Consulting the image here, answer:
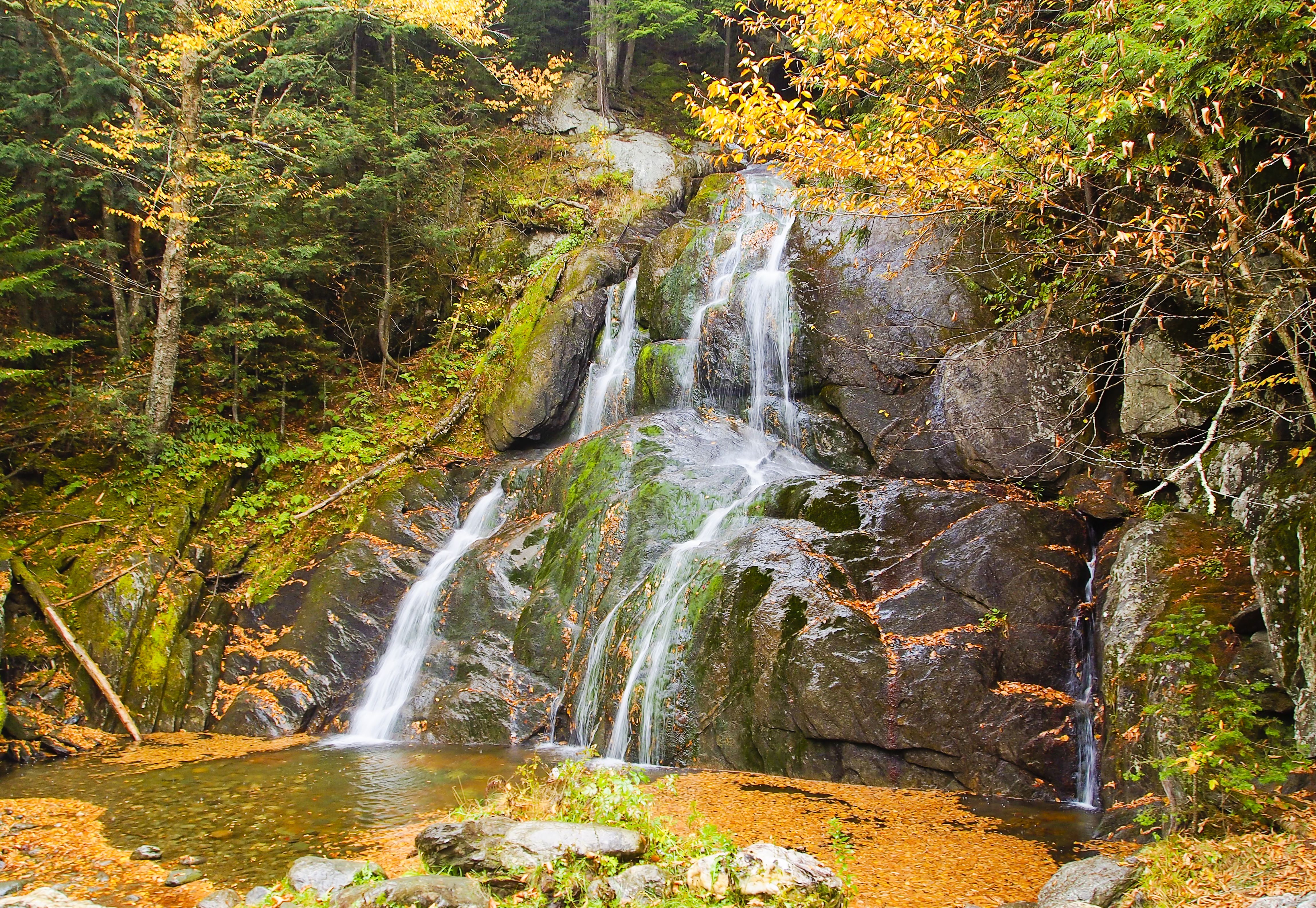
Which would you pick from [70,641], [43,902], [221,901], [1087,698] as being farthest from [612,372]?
[43,902]

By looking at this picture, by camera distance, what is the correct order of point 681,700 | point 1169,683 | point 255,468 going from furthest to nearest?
point 255,468, point 681,700, point 1169,683

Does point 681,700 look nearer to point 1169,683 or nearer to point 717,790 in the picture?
point 717,790

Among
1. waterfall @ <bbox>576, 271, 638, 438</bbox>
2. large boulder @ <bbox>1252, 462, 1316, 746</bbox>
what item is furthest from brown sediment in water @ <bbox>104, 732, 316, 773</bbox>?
large boulder @ <bbox>1252, 462, 1316, 746</bbox>

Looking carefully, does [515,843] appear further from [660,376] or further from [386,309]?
[386,309]

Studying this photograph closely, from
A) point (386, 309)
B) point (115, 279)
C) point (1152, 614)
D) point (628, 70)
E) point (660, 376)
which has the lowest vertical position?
point (1152, 614)

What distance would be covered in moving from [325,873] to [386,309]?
1262cm

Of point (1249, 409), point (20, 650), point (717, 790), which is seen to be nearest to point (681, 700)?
point (717, 790)

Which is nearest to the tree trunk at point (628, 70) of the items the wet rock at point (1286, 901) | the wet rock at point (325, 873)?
the wet rock at point (325, 873)

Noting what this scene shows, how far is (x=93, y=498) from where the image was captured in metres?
11.0

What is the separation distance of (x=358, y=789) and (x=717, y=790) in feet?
10.7

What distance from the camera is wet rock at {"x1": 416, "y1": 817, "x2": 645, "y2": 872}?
411 cm

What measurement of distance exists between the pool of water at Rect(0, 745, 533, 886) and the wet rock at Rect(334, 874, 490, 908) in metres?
1.43

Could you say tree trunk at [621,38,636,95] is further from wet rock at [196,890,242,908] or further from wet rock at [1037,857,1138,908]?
wet rock at [1037,857,1138,908]

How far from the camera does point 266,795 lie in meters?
6.62
